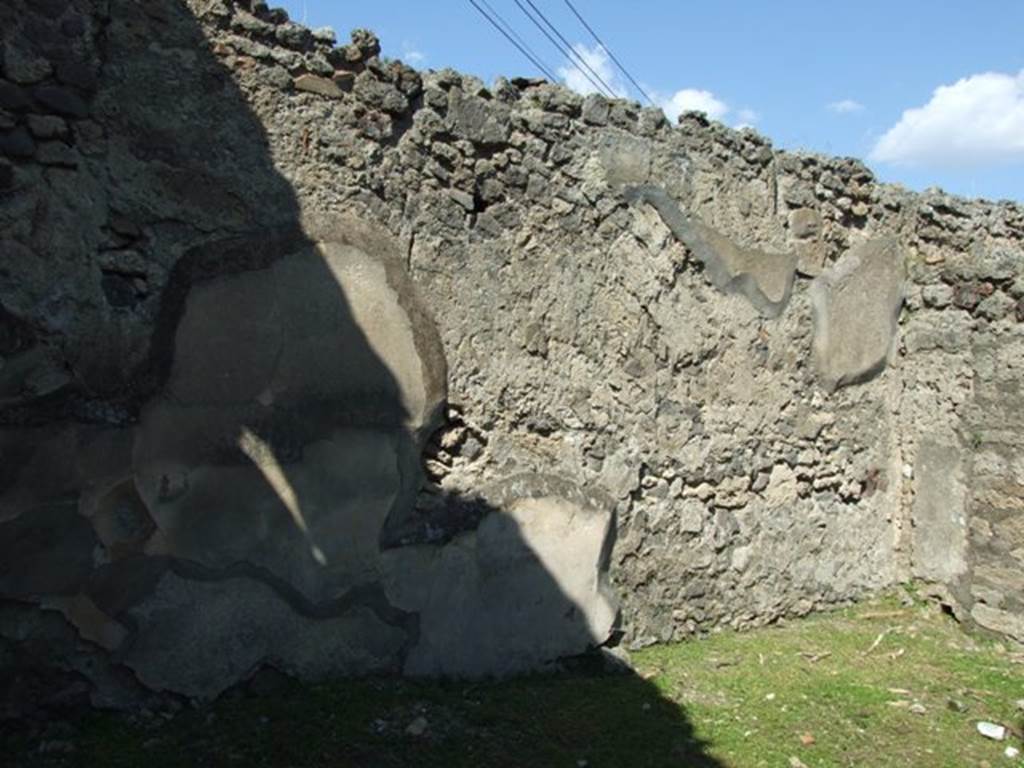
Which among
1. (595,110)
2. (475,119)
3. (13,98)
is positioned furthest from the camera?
(595,110)

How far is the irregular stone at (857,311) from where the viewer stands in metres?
4.32

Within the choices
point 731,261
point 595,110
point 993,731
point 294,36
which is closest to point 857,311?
point 731,261

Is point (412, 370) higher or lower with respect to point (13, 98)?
lower

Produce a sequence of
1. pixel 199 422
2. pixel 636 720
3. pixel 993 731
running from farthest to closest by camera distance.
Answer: pixel 993 731 → pixel 636 720 → pixel 199 422

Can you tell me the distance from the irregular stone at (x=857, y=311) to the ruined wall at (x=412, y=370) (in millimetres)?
16

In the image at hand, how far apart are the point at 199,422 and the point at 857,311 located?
307 cm

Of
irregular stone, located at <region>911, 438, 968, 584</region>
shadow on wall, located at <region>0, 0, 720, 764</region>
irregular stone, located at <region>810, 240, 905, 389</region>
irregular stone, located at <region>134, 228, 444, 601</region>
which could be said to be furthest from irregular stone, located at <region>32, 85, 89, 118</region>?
irregular stone, located at <region>911, 438, 968, 584</region>

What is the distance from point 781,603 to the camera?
4.18 metres

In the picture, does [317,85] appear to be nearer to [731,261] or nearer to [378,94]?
[378,94]

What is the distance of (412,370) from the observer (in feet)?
10.2

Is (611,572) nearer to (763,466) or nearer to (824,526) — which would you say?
(763,466)

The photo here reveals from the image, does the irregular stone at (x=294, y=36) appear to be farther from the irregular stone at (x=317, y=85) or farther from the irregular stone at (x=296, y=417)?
the irregular stone at (x=296, y=417)

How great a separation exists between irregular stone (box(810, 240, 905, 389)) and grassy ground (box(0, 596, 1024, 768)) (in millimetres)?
1290

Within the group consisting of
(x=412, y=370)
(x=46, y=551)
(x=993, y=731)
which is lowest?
(x=993, y=731)
